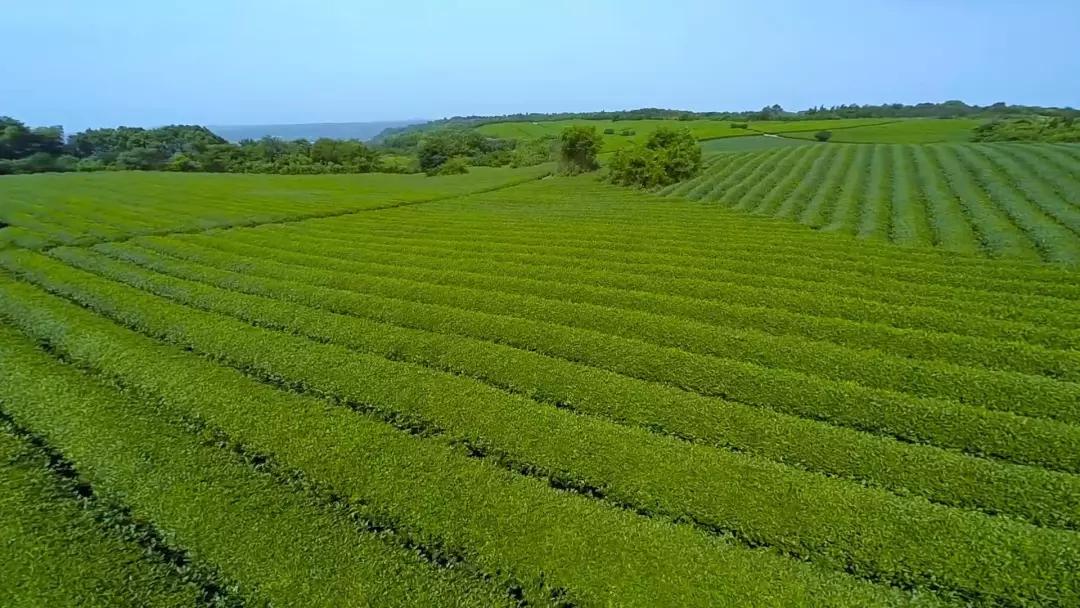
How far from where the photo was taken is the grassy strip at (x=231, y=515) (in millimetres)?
9016

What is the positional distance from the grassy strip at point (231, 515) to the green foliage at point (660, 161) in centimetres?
5687

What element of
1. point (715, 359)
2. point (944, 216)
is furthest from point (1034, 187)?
point (715, 359)

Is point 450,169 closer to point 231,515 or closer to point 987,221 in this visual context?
point 987,221

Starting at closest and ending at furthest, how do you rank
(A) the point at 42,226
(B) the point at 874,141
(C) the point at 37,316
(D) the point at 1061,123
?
(C) the point at 37,316 → (A) the point at 42,226 → (D) the point at 1061,123 → (B) the point at 874,141

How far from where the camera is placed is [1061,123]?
7931cm

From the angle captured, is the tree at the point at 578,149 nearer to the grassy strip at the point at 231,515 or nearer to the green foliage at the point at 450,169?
the green foliage at the point at 450,169

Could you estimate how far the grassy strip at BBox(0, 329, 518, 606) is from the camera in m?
9.02

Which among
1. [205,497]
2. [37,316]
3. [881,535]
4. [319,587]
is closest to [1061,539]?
[881,535]

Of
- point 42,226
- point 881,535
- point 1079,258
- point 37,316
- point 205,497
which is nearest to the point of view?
point 881,535

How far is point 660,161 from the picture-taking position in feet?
209

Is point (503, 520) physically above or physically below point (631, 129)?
below

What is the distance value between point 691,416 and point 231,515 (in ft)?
33.5

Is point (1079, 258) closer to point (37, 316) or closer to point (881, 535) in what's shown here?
point (881, 535)

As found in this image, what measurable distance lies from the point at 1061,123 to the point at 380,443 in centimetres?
10618
